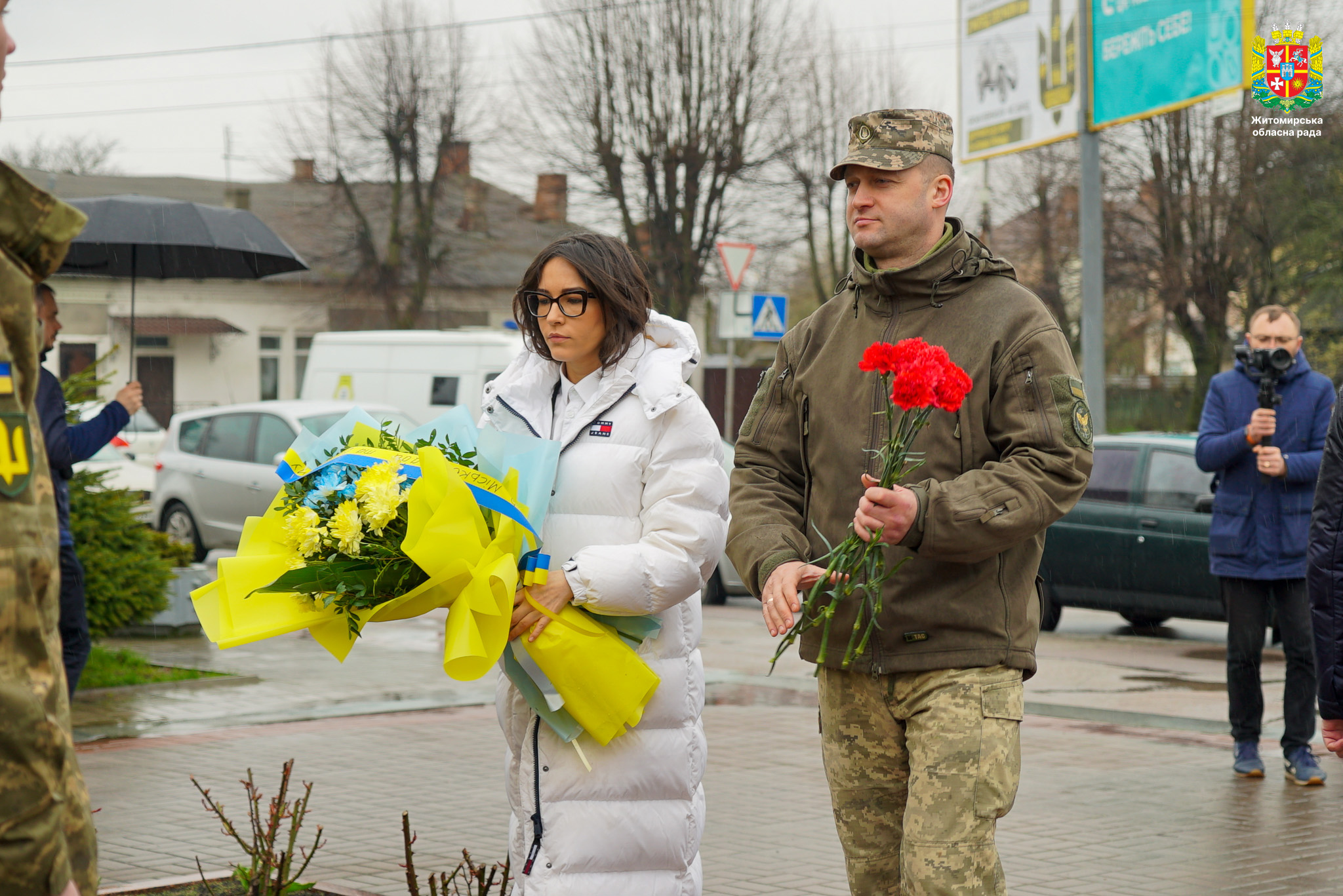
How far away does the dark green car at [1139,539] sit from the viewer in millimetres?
11977

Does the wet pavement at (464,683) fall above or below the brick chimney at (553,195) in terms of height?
below

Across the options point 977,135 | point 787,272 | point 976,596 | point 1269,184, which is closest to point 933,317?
point 976,596

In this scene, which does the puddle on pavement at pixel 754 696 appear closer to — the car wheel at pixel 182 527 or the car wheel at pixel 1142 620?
the car wheel at pixel 1142 620

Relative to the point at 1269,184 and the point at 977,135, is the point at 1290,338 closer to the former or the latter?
the point at 977,135

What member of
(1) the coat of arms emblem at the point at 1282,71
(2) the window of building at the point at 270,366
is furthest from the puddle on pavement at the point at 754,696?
(2) the window of building at the point at 270,366

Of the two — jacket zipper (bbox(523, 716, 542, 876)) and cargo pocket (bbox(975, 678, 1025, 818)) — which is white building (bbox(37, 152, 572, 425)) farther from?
cargo pocket (bbox(975, 678, 1025, 818))

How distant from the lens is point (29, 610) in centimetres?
179

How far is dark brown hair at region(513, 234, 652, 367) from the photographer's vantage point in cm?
387

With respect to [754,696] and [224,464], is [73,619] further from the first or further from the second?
[224,464]

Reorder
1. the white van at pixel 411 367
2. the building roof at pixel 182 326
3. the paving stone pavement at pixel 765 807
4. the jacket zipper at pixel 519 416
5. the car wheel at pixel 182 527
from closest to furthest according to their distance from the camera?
the jacket zipper at pixel 519 416 → the paving stone pavement at pixel 765 807 → the car wheel at pixel 182 527 → the white van at pixel 411 367 → the building roof at pixel 182 326

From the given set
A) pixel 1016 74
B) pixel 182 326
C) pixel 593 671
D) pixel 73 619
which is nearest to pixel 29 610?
pixel 593 671

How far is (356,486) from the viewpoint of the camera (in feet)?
11.4

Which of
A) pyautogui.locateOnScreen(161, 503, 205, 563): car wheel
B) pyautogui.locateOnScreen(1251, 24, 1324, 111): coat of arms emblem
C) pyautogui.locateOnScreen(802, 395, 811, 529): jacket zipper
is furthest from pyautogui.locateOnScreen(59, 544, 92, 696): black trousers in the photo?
pyautogui.locateOnScreen(1251, 24, 1324, 111): coat of arms emblem

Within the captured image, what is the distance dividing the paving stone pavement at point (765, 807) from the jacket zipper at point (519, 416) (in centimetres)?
208
